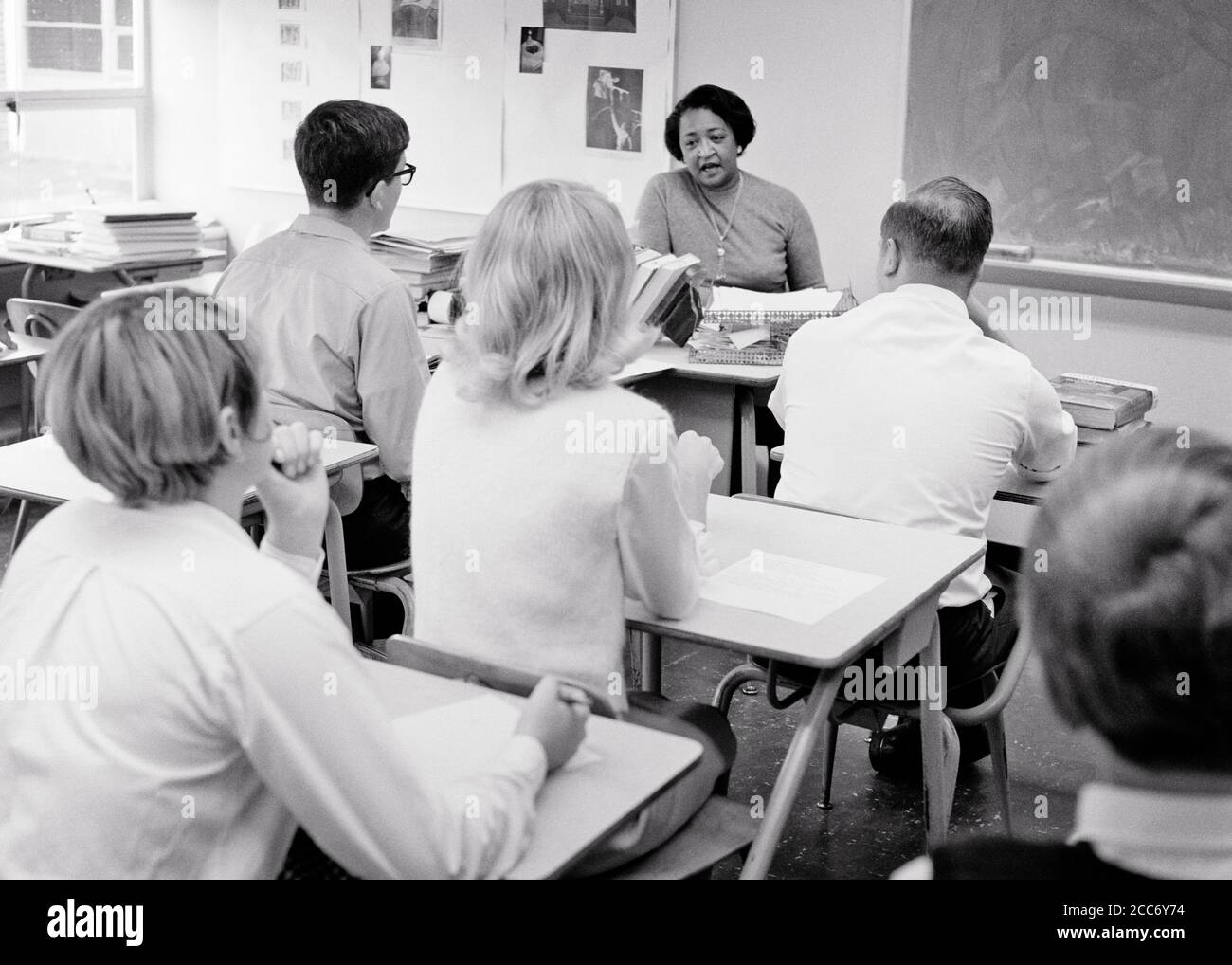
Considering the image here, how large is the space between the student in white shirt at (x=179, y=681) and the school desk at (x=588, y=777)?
36 millimetres

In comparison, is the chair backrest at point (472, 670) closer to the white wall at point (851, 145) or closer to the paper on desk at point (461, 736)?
the paper on desk at point (461, 736)

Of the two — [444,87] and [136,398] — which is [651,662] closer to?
[136,398]

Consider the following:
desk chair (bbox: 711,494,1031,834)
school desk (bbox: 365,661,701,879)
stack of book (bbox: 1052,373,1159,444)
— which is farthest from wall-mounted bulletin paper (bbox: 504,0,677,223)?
school desk (bbox: 365,661,701,879)

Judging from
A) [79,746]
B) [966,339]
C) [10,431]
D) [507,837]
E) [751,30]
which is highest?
[751,30]

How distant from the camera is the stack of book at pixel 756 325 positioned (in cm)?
413

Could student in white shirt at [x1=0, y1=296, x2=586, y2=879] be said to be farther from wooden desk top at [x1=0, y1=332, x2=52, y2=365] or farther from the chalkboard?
the chalkboard

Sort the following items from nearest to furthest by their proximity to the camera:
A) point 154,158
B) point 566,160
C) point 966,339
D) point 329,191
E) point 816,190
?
point 966,339 < point 329,191 < point 816,190 < point 566,160 < point 154,158

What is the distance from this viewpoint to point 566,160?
5.83 meters

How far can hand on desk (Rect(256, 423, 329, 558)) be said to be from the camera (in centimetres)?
183

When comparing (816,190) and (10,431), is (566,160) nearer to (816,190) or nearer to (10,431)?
(816,190)

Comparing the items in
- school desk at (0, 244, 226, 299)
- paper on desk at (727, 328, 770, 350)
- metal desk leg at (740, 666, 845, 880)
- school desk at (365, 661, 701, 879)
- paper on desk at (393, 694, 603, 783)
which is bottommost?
metal desk leg at (740, 666, 845, 880)

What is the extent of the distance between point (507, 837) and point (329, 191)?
2236 mm

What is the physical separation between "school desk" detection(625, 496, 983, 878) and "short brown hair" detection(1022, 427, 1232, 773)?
3.24 ft
